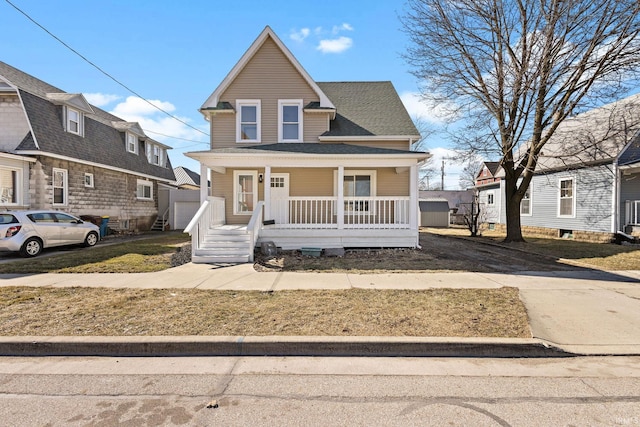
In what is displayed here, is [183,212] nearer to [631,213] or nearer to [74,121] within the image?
[74,121]

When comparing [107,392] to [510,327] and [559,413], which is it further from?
[510,327]

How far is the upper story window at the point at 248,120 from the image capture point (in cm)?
1332

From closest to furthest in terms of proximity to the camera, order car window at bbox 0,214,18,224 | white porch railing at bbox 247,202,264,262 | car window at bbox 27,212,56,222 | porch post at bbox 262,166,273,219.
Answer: white porch railing at bbox 247,202,264,262
car window at bbox 0,214,18,224
car window at bbox 27,212,56,222
porch post at bbox 262,166,273,219

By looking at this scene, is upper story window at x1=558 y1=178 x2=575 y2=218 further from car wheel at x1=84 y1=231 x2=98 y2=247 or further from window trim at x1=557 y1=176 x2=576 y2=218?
car wheel at x1=84 y1=231 x2=98 y2=247

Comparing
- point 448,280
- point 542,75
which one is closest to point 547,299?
point 448,280

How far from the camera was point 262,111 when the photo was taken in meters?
13.4

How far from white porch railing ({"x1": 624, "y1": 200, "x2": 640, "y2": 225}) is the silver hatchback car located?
22.3m

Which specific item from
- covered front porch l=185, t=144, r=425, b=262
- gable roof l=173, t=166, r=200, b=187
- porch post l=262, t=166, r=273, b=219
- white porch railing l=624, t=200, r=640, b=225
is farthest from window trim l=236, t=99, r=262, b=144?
gable roof l=173, t=166, r=200, b=187

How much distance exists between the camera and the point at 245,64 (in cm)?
1326

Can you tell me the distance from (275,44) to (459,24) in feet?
25.1

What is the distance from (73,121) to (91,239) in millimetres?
7483

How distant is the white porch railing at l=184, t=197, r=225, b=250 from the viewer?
878cm

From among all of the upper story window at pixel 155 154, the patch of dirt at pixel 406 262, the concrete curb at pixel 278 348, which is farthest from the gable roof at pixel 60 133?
the concrete curb at pixel 278 348

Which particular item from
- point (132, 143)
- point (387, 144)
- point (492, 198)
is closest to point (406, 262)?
point (387, 144)
